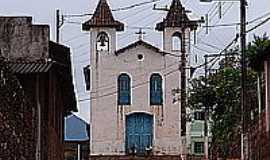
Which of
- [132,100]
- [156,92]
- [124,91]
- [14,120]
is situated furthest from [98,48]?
[14,120]

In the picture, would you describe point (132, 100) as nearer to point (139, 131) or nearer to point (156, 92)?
point (156, 92)

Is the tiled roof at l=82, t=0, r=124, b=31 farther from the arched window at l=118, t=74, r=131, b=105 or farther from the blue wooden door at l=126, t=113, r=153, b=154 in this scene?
the blue wooden door at l=126, t=113, r=153, b=154

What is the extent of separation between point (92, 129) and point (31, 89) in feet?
137

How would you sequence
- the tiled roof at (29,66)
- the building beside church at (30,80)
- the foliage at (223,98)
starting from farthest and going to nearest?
the foliage at (223,98) < the tiled roof at (29,66) < the building beside church at (30,80)

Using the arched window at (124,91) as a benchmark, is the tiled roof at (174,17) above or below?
above

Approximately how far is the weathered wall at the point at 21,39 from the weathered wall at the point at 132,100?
4088 centimetres

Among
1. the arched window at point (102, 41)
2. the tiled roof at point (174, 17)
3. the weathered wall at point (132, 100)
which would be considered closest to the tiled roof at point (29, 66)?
the tiled roof at point (174, 17)

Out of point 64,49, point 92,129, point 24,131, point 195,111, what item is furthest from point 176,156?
point 24,131

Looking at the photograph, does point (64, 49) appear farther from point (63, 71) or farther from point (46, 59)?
point (46, 59)

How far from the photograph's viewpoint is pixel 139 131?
64250 mm

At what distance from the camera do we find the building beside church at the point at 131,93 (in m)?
63.5

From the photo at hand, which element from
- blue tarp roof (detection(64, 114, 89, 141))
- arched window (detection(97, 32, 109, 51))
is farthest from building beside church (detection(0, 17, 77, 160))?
arched window (detection(97, 32, 109, 51))

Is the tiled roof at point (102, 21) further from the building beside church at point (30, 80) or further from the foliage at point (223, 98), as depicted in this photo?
the building beside church at point (30, 80)

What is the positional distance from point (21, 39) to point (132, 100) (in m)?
42.0
